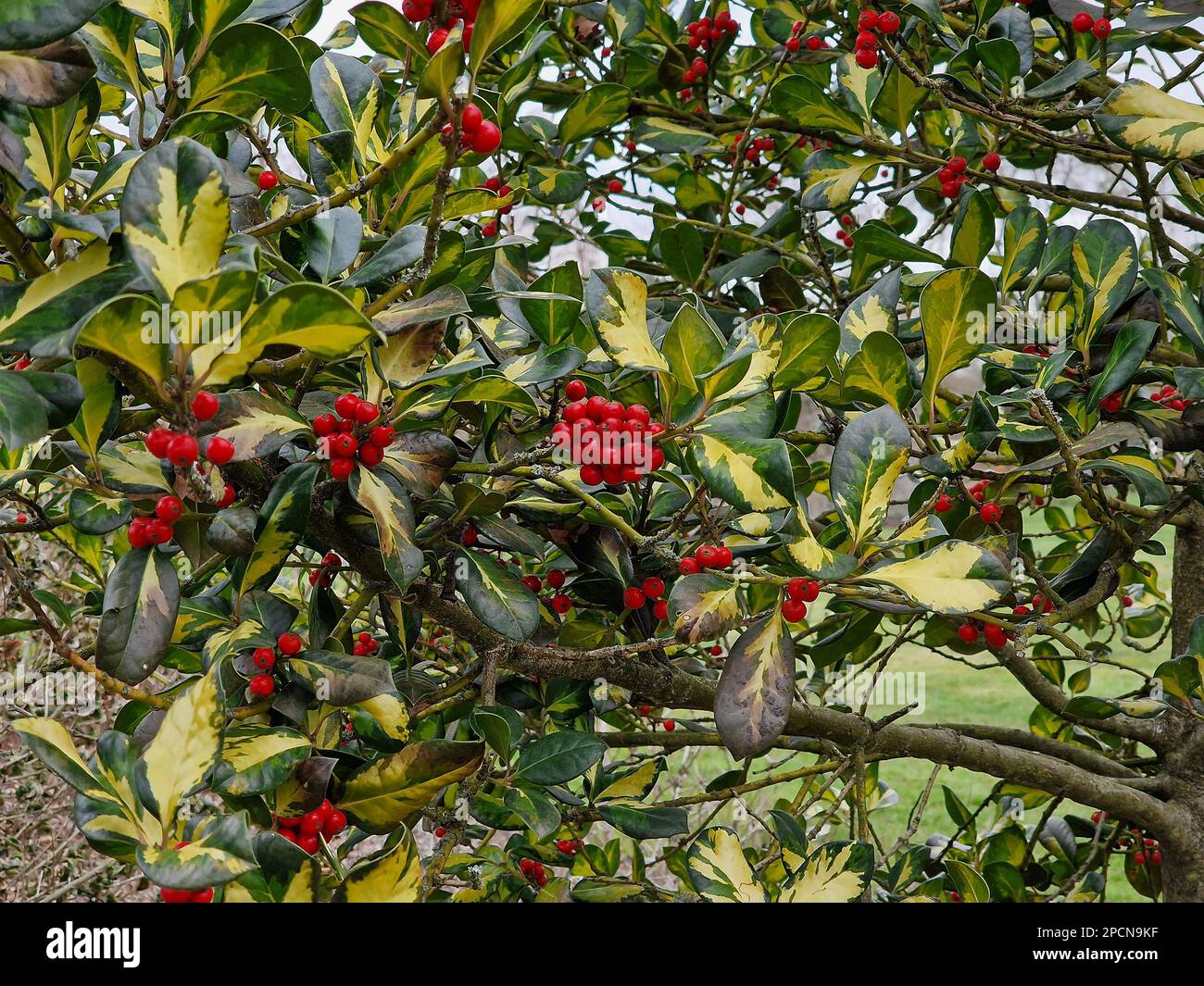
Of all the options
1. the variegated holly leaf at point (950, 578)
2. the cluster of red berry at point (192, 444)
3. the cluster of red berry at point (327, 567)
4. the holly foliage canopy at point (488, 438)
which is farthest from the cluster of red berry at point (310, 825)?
the variegated holly leaf at point (950, 578)

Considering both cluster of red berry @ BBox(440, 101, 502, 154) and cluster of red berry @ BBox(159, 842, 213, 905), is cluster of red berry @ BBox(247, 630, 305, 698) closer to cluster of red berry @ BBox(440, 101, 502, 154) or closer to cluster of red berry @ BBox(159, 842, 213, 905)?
cluster of red berry @ BBox(159, 842, 213, 905)

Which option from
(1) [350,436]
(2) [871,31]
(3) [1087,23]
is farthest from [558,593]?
(3) [1087,23]

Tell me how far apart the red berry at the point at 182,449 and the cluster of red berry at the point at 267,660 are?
32 cm

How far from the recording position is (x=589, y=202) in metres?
2.66

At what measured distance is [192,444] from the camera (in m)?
0.75

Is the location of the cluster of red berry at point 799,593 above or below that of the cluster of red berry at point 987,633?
above

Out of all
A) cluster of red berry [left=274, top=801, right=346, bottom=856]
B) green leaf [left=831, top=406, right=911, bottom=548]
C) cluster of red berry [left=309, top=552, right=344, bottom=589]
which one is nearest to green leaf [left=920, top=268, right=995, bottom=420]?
green leaf [left=831, top=406, right=911, bottom=548]

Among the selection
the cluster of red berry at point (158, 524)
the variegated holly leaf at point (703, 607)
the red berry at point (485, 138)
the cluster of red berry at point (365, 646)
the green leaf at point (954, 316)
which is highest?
the red berry at point (485, 138)

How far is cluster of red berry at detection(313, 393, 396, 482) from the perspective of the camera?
936 millimetres

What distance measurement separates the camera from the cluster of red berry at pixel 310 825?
991 mm

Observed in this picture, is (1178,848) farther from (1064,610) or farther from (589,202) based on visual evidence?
(589,202)

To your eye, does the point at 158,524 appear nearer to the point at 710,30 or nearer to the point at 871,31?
the point at 871,31

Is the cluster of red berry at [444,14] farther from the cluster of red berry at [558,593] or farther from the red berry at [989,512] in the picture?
the red berry at [989,512]
